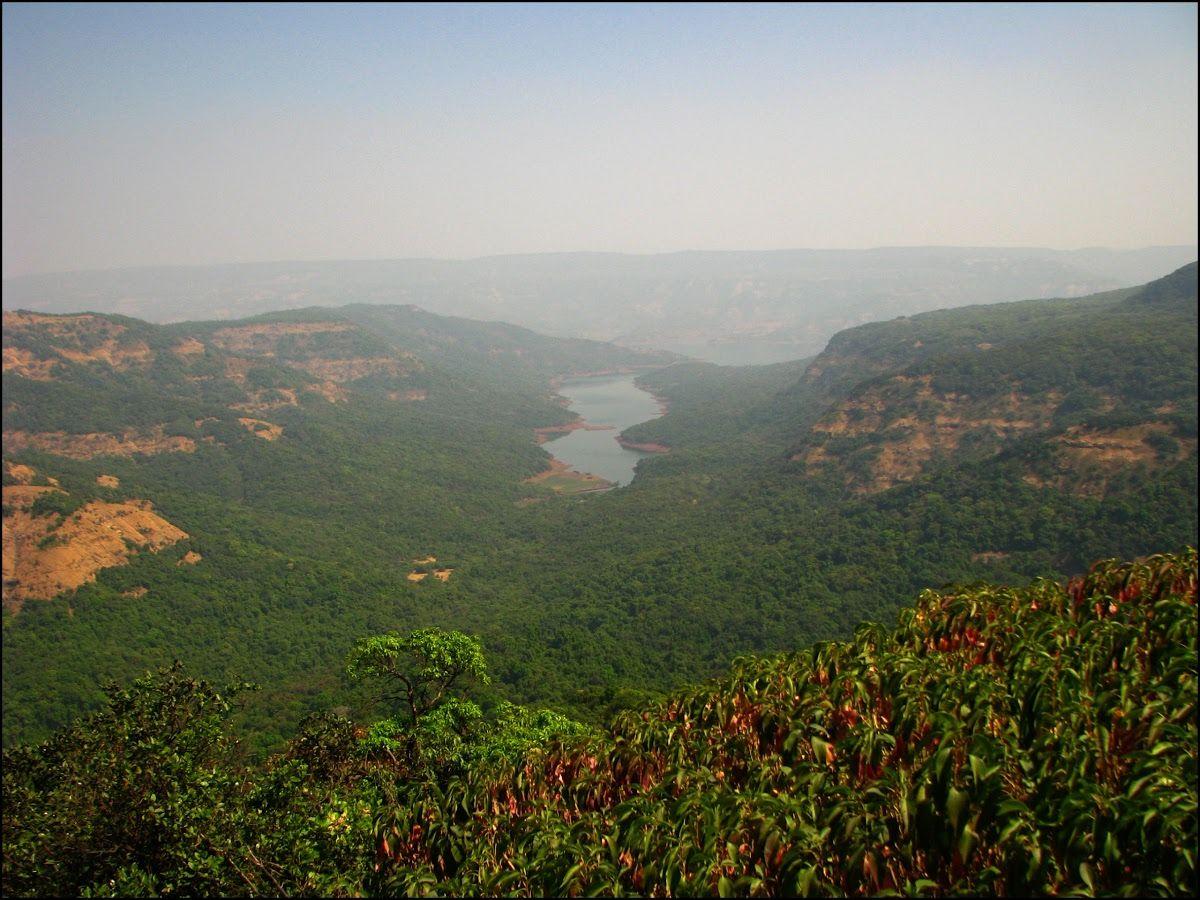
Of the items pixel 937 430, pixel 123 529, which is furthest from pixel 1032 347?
pixel 123 529

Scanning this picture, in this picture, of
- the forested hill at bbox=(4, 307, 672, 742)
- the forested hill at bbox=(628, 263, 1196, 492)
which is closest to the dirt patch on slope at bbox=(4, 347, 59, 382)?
the forested hill at bbox=(4, 307, 672, 742)

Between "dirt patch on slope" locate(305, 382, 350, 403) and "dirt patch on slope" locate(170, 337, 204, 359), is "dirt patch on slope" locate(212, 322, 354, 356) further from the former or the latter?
"dirt patch on slope" locate(305, 382, 350, 403)

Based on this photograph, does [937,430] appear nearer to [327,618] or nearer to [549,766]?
[327,618]

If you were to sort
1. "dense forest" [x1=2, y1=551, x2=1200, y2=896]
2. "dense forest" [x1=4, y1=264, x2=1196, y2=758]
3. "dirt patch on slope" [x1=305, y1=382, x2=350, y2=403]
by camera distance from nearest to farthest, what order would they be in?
1. "dense forest" [x1=2, y1=551, x2=1200, y2=896]
2. "dense forest" [x1=4, y1=264, x2=1196, y2=758]
3. "dirt patch on slope" [x1=305, y1=382, x2=350, y2=403]

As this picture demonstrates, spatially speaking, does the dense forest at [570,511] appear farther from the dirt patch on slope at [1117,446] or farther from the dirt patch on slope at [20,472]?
the dirt patch on slope at [20,472]

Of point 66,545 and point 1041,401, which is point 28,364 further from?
point 1041,401

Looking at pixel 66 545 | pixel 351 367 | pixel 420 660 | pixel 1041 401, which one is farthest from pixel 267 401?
pixel 1041 401
